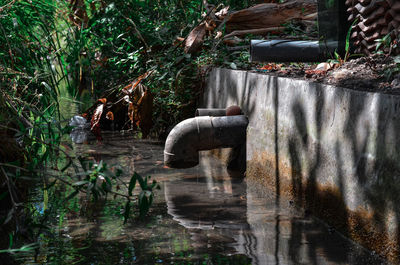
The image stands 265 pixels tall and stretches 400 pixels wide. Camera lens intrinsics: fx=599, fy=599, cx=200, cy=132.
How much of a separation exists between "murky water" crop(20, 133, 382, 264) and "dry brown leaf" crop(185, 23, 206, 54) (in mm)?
2855

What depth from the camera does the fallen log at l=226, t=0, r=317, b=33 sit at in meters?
8.36

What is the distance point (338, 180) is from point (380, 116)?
0.61 meters

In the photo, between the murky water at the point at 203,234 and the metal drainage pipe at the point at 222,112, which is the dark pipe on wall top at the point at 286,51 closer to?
the metal drainage pipe at the point at 222,112

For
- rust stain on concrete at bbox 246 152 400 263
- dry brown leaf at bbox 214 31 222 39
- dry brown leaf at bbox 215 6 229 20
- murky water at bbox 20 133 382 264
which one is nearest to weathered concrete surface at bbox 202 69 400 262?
rust stain on concrete at bbox 246 152 400 263

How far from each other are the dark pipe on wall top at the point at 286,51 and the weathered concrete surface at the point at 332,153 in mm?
534

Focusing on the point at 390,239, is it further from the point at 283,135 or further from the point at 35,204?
the point at 35,204

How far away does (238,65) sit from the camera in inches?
262

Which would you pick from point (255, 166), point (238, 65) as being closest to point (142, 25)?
point (238, 65)

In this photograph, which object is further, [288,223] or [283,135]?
[283,135]

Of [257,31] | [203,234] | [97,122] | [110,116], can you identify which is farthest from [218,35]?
[203,234]

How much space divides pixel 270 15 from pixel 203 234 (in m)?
5.17

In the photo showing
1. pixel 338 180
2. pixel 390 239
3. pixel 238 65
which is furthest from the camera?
pixel 238 65

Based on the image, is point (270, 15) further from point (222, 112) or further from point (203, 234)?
point (203, 234)

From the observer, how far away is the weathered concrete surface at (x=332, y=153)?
10.8ft
